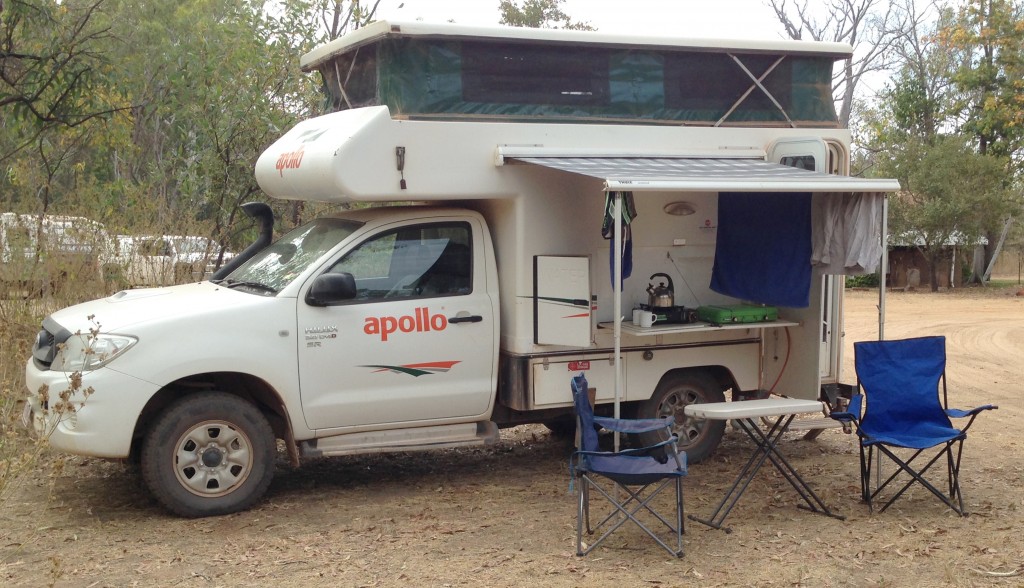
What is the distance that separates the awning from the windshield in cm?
128

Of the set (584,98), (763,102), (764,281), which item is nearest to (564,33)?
(584,98)

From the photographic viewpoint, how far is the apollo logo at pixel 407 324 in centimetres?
657

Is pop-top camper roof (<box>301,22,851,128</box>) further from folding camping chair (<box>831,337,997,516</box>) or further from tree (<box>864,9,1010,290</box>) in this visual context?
tree (<box>864,9,1010,290</box>)

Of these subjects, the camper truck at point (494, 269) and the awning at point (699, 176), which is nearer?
the awning at point (699, 176)

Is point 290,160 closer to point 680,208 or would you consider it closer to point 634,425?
point 680,208

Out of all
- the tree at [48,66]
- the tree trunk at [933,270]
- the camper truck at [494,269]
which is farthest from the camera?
the tree trunk at [933,270]

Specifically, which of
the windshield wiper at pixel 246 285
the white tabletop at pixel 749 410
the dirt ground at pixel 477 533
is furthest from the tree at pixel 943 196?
the windshield wiper at pixel 246 285

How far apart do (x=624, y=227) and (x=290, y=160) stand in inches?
91.7

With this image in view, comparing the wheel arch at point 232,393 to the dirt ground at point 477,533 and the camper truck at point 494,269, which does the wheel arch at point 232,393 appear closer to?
the camper truck at point 494,269

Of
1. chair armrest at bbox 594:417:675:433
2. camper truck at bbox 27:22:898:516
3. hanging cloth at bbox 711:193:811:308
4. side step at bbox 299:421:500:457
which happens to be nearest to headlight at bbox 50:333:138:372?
camper truck at bbox 27:22:898:516

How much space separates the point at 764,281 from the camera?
7445 millimetres

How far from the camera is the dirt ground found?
525 cm

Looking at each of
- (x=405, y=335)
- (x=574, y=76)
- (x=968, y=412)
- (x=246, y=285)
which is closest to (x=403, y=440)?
(x=405, y=335)

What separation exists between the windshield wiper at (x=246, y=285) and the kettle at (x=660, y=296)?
2.59 m
